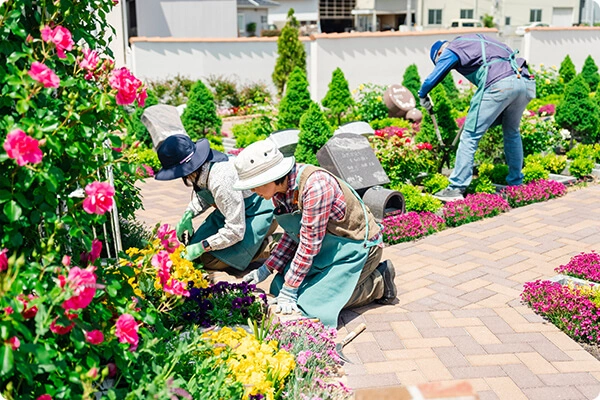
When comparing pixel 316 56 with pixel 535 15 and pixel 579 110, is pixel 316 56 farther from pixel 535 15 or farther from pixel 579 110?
pixel 535 15

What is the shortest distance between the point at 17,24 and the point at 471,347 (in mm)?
3148

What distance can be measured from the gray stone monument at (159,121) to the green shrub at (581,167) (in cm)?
542

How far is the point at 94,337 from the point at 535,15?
4784 centimetres

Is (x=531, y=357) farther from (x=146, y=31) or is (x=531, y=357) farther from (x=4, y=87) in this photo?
(x=146, y=31)

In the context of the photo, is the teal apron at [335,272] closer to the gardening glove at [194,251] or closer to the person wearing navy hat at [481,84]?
the gardening glove at [194,251]

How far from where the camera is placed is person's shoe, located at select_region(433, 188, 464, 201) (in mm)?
7395

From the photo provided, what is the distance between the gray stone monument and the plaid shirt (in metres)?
5.82

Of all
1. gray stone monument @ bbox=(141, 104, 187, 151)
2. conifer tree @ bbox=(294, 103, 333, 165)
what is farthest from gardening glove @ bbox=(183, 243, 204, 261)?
gray stone monument @ bbox=(141, 104, 187, 151)

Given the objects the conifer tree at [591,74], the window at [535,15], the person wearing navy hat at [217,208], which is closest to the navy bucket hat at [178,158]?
the person wearing navy hat at [217,208]

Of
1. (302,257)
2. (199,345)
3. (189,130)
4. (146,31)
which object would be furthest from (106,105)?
(146,31)

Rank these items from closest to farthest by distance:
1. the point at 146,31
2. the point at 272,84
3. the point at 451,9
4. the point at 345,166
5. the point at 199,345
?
the point at 199,345 → the point at 345,166 → the point at 272,84 → the point at 146,31 → the point at 451,9

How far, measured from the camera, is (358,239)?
14.1 ft

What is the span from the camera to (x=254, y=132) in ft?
36.5

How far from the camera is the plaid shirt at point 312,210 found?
4.04 metres
